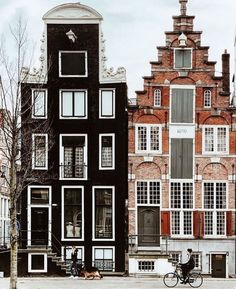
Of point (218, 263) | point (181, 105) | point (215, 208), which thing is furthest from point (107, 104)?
point (218, 263)

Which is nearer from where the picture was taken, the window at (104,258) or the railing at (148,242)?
the window at (104,258)

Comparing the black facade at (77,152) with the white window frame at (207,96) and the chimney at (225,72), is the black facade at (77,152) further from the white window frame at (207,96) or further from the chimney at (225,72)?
the chimney at (225,72)

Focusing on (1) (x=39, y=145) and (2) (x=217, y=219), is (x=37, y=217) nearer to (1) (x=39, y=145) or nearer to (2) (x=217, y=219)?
(1) (x=39, y=145)

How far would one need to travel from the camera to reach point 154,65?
5309cm

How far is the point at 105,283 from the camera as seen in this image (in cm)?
4466

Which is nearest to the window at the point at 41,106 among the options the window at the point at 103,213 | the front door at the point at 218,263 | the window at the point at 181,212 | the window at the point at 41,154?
the window at the point at 41,154

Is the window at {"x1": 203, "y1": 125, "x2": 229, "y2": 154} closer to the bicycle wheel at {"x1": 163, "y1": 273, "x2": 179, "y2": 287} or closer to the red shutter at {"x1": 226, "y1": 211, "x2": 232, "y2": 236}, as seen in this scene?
the red shutter at {"x1": 226, "y1": 211, "x2": 232, "y2": 236}

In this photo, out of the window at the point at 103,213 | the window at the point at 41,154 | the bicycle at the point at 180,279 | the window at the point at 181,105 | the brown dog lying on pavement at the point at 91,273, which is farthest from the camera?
the window at the point at 181,105

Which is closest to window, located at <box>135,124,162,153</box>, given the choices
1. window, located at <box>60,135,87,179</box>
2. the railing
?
window, located at <box>60,135,87,179</box>

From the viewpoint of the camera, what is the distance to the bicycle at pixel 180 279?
1665 inches

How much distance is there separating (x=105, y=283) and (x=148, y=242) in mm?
8221

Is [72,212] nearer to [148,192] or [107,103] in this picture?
[148,192]

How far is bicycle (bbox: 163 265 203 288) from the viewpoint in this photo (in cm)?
4228

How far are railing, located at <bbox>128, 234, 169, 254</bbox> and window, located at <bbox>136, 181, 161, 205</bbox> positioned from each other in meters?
1.91
